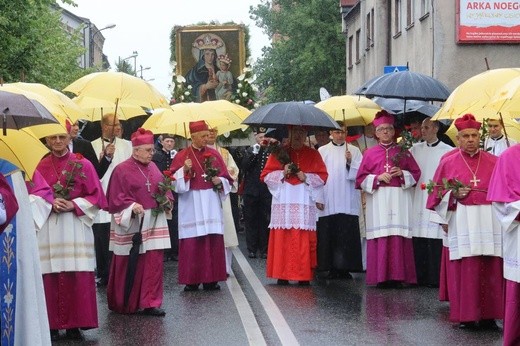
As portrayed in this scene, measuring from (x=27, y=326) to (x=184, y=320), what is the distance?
174 inches

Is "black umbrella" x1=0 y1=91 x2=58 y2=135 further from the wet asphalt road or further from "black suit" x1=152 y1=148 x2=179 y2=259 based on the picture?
"black suit" x1=152 y1=148 x2=179 y2=259

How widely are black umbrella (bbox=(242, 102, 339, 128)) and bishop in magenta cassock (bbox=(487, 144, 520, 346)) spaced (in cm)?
556

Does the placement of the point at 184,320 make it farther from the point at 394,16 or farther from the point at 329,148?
the point at 394,16

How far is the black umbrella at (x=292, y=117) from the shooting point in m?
15.5

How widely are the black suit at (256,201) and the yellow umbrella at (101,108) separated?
14.4ft

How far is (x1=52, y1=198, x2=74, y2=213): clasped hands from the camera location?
1157cm

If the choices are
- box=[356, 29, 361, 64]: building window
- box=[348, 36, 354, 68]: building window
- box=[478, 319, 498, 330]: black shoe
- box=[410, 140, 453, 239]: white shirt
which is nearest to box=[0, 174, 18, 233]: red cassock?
box=[478, 319, 498, 330]: black shoe

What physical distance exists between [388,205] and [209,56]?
1408cm

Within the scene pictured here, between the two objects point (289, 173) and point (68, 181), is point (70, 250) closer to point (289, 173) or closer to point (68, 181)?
A: point (68, 181)

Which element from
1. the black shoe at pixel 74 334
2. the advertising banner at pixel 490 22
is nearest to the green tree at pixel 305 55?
the advertising banner at pixel 490 22

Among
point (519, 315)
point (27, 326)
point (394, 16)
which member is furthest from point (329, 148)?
point (394, 16)

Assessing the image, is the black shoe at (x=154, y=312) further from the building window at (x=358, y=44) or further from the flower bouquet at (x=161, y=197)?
the building window at (x=358, y=44)

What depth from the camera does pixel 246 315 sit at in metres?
13.0

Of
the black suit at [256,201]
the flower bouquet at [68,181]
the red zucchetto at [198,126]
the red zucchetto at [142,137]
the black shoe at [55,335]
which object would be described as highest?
the red zucchetto at [198,126]
